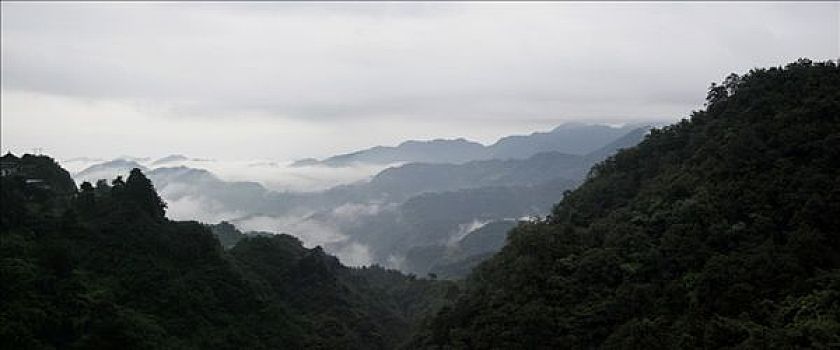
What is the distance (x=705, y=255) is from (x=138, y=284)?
26.7 m

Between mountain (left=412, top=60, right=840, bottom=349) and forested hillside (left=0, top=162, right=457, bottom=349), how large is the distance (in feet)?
35.0

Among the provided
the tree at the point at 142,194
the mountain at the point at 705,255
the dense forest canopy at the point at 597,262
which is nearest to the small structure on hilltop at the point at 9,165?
the dense forest canopy at the point at 597,262

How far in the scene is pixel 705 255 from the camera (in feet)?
86.2

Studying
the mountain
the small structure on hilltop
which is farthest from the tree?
the mountain

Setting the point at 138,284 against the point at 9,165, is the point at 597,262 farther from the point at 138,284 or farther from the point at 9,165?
the point at 9,165

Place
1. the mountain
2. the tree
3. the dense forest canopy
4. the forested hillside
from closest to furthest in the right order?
1. the mountain
2. the dense forest canopy
3. the forested hillside
4. the tree

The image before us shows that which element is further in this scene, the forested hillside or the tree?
the tree

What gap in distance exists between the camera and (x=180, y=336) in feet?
109

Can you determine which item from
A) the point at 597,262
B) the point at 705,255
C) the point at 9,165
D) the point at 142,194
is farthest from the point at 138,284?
the point at 705,255

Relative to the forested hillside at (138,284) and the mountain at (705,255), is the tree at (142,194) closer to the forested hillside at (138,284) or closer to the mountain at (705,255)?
the forested hillside at (138,284)

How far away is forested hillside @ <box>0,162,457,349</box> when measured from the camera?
28.7 metres

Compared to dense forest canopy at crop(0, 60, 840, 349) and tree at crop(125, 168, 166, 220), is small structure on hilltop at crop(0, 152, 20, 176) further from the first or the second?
tree at crop(125, 168, 166, 220)

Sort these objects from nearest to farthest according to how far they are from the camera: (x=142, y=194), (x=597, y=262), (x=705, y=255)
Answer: (x=705, y=255) < (x=597, y=262) < (x=142, y=194)

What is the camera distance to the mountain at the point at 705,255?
21734mm
